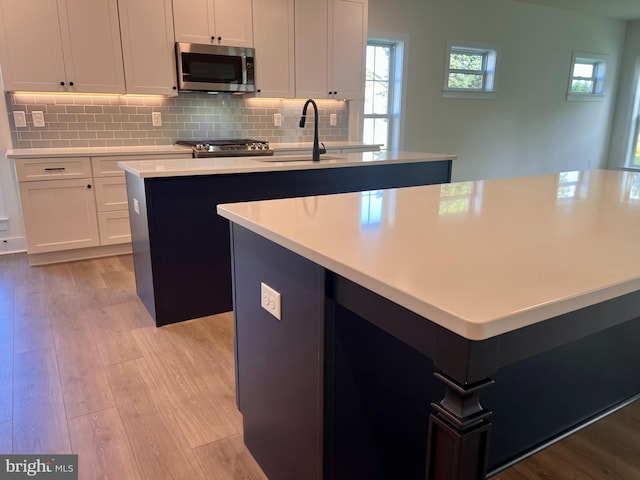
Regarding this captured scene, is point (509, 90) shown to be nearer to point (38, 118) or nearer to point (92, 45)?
point (92, 45)

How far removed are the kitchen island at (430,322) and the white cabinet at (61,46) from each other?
311cm

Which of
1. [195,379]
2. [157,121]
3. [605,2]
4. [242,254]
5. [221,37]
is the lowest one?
[195,379]

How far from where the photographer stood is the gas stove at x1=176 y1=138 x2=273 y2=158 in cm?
411

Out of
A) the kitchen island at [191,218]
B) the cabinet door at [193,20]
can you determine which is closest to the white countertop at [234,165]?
the kitchen island at [191,218]

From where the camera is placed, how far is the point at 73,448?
1707 mm

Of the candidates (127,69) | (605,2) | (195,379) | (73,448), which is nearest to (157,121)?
(127,69)

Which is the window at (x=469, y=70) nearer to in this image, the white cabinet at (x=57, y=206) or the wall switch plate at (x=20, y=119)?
the white cabinet at (x=57, y=206)

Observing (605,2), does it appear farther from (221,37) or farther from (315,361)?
(315,361)

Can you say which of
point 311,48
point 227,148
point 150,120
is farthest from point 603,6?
point 150,120

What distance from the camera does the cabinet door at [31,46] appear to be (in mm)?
3521

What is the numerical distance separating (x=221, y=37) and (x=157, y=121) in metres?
1.00

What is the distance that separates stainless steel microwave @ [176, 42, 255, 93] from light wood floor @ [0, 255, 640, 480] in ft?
7.33

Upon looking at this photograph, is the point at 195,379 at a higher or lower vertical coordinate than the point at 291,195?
lower

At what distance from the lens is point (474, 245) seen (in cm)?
106
